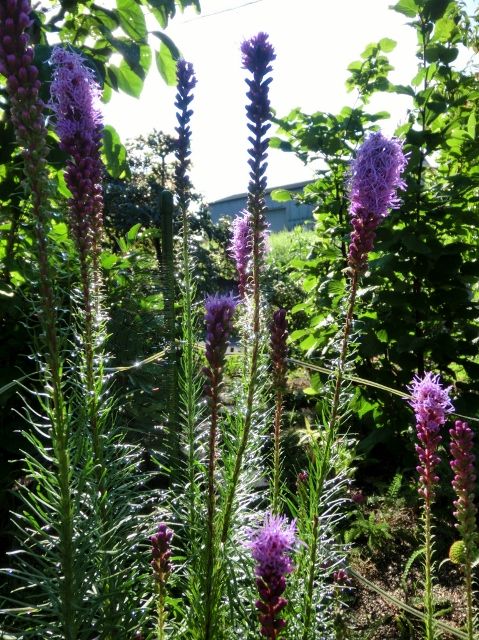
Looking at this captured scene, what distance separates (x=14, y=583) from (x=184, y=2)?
2454mm

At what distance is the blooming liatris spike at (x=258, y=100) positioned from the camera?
1379 millimetres

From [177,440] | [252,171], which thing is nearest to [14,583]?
[177,440]

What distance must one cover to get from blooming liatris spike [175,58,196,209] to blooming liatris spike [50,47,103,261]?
0.32m

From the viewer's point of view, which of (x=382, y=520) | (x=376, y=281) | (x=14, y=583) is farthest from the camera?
(x=376, y=281)

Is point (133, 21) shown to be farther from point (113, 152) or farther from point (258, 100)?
point (258, 100)

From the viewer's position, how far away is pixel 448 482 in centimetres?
349

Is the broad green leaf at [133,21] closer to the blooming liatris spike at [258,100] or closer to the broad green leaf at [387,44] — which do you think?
the blooming liatris spike at [258,100]

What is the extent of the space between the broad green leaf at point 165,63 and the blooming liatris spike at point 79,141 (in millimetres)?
1382

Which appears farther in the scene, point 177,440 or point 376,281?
point 376,281

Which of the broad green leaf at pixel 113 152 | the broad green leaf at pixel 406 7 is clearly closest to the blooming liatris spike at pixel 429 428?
the broad green leaf at pixel 113 152

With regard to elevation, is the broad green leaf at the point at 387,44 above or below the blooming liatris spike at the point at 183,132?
above

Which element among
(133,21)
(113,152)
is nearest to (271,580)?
(113,152)

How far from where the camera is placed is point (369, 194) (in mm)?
1503

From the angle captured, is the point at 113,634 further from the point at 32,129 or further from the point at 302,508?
the point at 32,129
